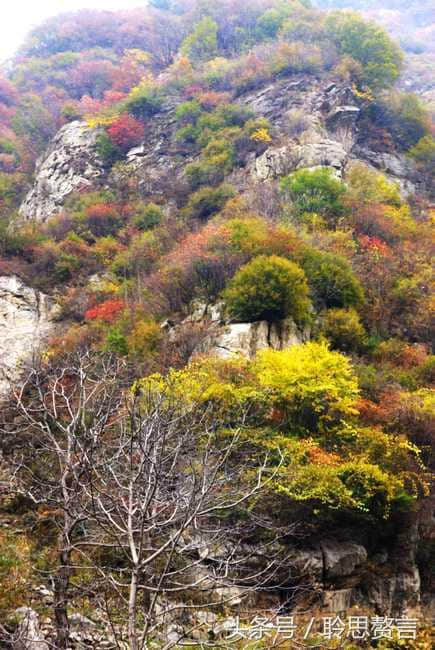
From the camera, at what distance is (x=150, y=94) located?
3288 centimetres

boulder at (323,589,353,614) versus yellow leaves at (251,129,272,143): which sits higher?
yellow leaves at (251,129,272,143)

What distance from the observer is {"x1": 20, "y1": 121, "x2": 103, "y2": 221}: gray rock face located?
88.0 feet

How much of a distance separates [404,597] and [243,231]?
10.6m

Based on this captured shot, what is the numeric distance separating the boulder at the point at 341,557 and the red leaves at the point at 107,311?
9.44m

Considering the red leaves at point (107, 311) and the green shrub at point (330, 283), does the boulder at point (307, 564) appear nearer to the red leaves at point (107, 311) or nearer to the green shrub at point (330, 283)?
the green shrub at point (330, 283)

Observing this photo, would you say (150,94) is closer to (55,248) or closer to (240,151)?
(240,151)

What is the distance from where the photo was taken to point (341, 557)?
350 inches

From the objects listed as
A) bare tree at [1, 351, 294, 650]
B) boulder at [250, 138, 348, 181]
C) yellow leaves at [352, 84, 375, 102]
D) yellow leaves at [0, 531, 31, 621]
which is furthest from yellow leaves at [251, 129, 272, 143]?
yellow leaves at [0, 531, 31, 621]

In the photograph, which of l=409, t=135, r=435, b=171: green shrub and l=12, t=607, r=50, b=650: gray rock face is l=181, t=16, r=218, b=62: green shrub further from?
l=12, t=607, r=50, b=650: gray rock face

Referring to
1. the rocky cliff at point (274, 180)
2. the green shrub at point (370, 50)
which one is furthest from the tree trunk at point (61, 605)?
the green shrub at point (370, 50)

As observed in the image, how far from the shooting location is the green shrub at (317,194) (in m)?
19.8

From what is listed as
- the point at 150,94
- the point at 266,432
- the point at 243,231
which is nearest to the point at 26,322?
the point at 243,231

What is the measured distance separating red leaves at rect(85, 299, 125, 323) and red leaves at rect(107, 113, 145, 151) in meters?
15.7

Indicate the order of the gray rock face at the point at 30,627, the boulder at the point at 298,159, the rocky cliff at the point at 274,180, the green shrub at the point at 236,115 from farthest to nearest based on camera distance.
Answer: the green shrub at the point at 236,115, the boulder at the point at 298,159, the rocky cliff at the point at 274,180, the gray rock face at the point at 30,627
